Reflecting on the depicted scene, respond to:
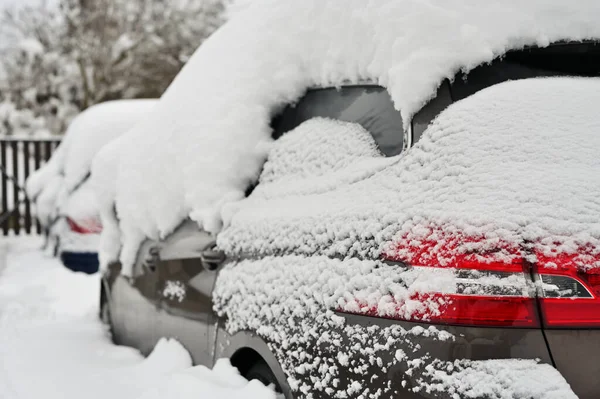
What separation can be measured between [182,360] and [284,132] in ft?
3.82

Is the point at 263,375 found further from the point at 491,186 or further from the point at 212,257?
the point at 491,186

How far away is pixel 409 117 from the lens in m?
2.04

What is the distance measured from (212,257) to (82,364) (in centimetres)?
143

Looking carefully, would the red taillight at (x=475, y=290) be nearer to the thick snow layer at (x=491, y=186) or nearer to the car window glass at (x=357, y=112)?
the thick snow layer at (x=491, y=186)

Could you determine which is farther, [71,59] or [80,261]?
[71,59]

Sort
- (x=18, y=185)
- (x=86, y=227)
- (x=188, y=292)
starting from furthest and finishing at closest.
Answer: (x=18, y=185)
(x=86, y=227)
(x=188, y=292)

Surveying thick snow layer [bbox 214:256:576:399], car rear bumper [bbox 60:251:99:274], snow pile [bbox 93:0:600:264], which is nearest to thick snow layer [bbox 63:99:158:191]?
car rear bumper [bbox 60:251:99:274]

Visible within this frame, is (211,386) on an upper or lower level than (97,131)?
lower

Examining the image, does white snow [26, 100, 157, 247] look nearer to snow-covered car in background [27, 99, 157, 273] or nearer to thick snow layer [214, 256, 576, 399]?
snow-covered car in background [27, 99, 157, 273]

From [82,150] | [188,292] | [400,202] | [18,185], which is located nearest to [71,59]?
[18,185]

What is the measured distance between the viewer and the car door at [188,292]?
2.84 metres

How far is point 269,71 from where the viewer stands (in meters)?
2.76

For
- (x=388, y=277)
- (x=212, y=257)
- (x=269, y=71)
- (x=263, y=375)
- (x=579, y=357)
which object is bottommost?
(x=263, y=375)

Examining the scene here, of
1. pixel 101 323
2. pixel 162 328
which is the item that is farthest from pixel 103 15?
pixel 162 328
